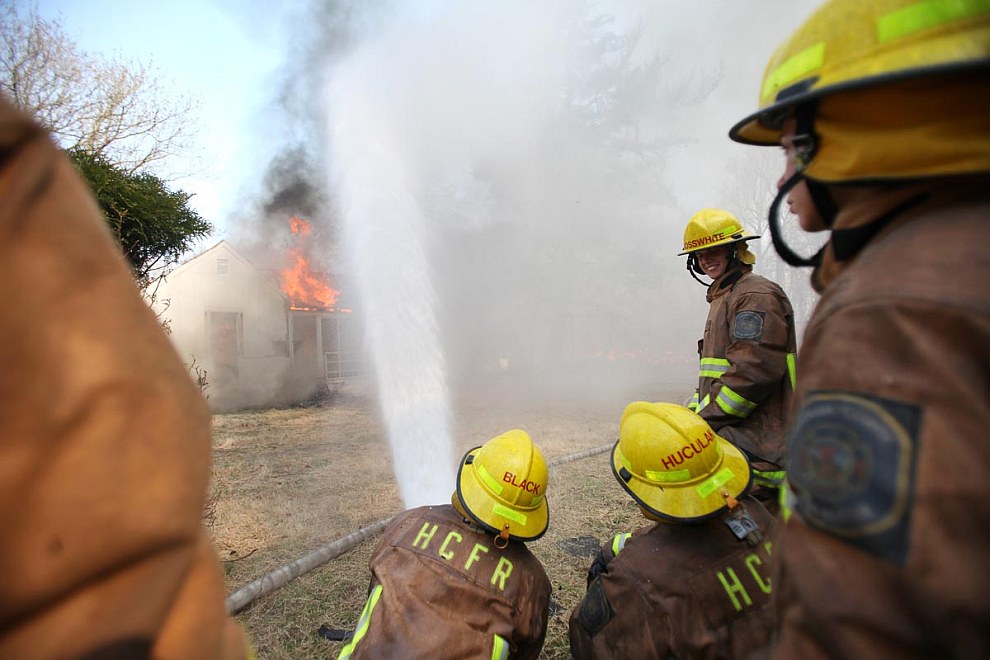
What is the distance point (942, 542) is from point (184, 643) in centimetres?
95

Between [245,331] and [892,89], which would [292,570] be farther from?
[245,331]

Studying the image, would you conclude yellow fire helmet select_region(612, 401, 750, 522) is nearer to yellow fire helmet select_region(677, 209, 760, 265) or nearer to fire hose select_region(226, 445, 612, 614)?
yellow fire helmet select_region(677, 209, 760, 265)

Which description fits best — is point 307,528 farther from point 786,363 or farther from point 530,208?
point 530,208

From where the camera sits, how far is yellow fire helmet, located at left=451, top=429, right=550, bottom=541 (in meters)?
2.40

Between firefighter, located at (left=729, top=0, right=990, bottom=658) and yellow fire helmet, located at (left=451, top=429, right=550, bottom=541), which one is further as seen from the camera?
yellow fire helmet, located at (left=451, top=429, right=550, bottom=541)

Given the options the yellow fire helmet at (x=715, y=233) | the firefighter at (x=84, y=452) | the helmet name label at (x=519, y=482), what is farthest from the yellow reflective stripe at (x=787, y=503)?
the yellow fire helmet at (x=715, y=233)

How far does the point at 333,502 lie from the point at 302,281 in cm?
1582

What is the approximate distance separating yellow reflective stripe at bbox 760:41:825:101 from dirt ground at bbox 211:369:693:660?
3.27m

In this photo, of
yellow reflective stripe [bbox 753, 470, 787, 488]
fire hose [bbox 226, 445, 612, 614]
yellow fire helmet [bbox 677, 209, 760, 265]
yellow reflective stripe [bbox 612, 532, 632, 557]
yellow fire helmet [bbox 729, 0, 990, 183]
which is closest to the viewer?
yellow fire helmet [bbox 729, 0, 990, 183]

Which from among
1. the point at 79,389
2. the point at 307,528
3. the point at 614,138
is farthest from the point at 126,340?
the point at 614,138

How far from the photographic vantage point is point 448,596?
2189 millimetres

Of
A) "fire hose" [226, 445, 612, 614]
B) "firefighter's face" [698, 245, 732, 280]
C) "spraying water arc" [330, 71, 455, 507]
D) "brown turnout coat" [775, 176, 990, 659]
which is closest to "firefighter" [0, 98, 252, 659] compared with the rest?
"brown turnout coat" [775, 176, 990, 659]

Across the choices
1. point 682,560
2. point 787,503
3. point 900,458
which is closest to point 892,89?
point 900,458

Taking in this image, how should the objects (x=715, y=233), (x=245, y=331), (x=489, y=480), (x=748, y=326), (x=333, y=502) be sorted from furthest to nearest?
(x=245, y=331), (x=333, y=502), (x=715, y=233), (x=748, y=326), (x=489, y=480)
